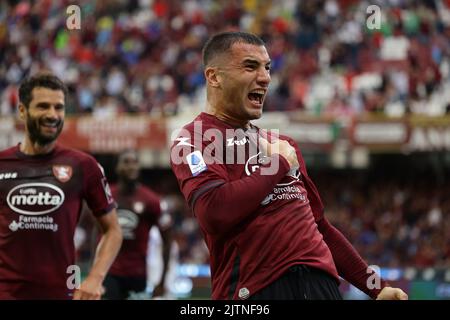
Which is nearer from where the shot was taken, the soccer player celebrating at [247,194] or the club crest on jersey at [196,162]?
the soccer player celebrating at [247,194]

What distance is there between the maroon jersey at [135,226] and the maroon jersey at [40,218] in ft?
11.1

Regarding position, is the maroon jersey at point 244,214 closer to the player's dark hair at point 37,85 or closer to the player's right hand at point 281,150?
the player's right hand at point 281,150

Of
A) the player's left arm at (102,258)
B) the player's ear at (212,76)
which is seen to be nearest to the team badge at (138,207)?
the player's left arm at (102,258)

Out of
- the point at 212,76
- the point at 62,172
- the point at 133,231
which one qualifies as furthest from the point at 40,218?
the point at 133,231

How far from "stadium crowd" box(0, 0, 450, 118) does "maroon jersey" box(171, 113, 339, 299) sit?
51.7 ft

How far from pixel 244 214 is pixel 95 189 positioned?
2.60 meters

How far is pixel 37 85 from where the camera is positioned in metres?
6.95

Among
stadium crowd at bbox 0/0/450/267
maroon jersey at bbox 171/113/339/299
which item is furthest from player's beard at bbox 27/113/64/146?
stadium crowd at bbox 0/0/450/267

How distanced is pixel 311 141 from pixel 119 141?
169 inches

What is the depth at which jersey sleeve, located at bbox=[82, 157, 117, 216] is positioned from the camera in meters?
6.89

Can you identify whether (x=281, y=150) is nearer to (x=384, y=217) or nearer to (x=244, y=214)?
(x=244, y=214)

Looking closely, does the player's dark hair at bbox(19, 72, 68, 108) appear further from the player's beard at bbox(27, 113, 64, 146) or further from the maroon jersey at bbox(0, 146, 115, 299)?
the maroon jersey at bbox(0, 146, 115, 299)

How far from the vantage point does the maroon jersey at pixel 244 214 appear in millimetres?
4523
